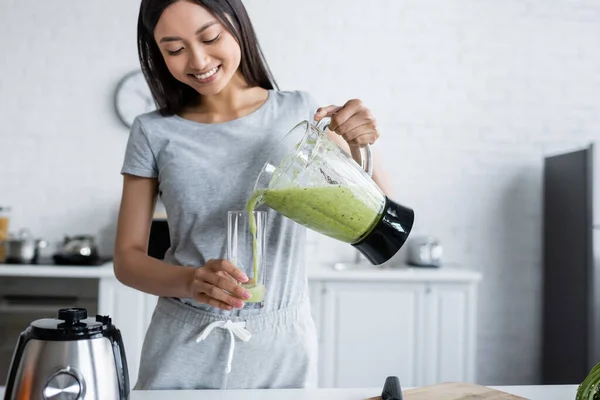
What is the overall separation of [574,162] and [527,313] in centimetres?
94

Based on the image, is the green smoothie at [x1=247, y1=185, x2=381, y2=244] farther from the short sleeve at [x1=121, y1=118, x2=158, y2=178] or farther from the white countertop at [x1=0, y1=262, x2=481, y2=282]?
the white countertop at [x1=0, y1=262, x2=481, y2=282]

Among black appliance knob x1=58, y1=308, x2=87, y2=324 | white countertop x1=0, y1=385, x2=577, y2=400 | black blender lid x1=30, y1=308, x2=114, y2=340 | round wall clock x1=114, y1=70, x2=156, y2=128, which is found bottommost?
white countertop x1=0, y1=385, x2=577, y2=400

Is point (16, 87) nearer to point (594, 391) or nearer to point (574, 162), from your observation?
point (574, 162)

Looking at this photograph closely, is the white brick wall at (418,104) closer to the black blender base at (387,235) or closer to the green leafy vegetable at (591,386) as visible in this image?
the black blender base at (387,235)

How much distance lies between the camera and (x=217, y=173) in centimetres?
131

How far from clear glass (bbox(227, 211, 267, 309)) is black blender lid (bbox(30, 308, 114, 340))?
0.24m

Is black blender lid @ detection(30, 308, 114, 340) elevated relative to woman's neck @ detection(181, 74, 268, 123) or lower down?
lower down

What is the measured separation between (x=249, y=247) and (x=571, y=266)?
8.46ft

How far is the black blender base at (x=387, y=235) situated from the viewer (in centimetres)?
111

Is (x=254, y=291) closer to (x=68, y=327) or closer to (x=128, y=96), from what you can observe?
(x=68, y=327)

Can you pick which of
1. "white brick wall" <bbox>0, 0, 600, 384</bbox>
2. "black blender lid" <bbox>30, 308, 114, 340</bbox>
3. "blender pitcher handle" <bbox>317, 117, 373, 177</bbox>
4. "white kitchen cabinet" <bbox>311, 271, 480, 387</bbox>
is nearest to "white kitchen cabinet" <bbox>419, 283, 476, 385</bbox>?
"white kitchen cabinet" <bbox>311, 271, 480, 387</bbox>

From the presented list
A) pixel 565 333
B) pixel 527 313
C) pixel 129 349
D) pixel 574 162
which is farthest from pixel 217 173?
pixel 527 313

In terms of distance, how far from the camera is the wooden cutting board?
3.70 ft

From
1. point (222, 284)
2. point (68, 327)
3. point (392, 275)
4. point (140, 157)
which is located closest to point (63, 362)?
point (68, 327)
